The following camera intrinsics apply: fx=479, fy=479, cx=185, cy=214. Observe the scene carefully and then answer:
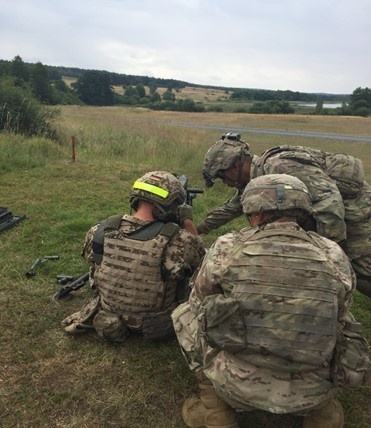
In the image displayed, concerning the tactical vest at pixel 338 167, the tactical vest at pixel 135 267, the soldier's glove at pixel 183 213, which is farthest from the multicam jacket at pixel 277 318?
the tactical vest at pixel 338 167

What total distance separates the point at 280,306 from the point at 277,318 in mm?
63

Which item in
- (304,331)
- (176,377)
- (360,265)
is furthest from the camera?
(360,265)

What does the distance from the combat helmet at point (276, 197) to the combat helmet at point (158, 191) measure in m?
0.99

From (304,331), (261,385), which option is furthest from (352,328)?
(261,385)

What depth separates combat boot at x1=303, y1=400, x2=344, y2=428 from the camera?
2.68m

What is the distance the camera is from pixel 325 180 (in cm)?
371

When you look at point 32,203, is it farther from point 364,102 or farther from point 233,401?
point 364,102

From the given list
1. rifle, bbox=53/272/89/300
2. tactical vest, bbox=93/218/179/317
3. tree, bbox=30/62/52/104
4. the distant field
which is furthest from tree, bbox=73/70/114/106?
tactical vest, bbox=93/218/179/317

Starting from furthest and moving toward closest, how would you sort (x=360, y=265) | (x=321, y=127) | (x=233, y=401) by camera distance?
(x=321, y=127)
(x=360, y=265)
(x=233, y=401)

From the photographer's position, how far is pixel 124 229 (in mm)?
3621

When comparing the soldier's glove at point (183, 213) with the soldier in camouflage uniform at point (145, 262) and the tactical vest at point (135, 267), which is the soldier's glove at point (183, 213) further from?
the tactical vest at point (135, 267)

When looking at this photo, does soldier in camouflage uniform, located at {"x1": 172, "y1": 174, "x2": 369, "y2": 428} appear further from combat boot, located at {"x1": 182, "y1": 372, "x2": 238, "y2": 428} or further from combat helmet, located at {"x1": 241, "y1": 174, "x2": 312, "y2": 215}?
combat boot, located at {"x1": 182, "y1": 372, "x2": 238, "y2": 428}

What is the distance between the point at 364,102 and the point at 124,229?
50246mm

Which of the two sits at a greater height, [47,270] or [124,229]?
[124,229]
